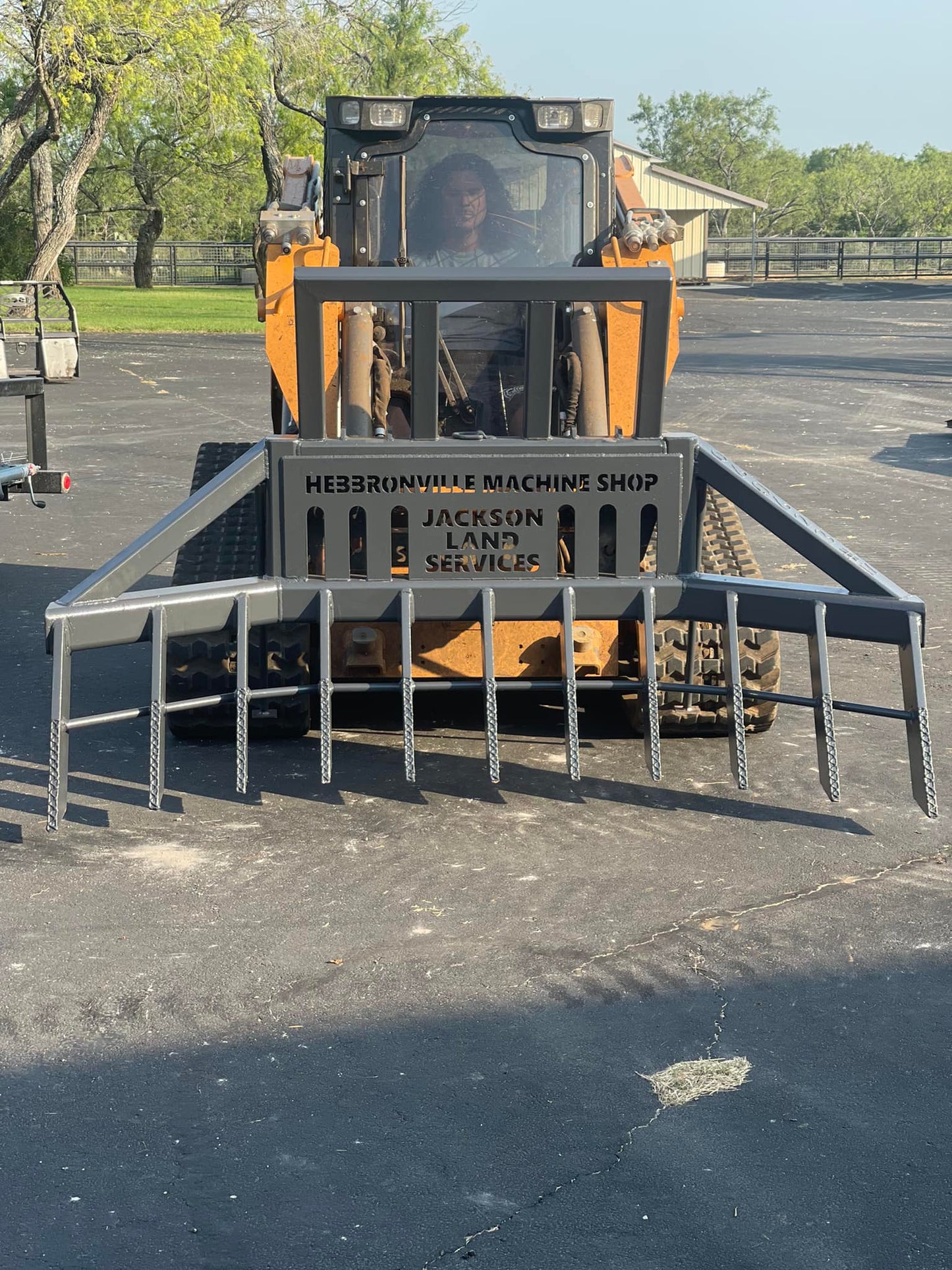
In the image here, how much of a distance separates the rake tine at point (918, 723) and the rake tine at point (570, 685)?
1126 millimetres

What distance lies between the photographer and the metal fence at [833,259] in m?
55.2

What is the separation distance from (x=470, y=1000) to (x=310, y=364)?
96.9 inches

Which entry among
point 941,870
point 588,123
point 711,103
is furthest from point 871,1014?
point 711,103

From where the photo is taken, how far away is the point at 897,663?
7352 millimetres

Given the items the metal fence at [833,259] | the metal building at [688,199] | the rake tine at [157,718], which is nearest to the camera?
the rake tine at [157,718]

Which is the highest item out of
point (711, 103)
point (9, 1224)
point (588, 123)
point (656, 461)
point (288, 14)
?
point (711, 103)

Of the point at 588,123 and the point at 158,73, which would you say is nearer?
the point at 588,123

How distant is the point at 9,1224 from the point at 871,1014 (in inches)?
85.0

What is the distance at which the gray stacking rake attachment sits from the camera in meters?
5.16

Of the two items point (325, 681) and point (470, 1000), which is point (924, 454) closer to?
point (325, 681)

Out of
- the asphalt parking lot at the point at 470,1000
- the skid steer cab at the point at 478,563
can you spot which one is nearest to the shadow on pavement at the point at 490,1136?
the asphalt parking lot at the point at 470,1000

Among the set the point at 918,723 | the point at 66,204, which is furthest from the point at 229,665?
the point at 66,204

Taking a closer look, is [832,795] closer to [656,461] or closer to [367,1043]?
[656,461]

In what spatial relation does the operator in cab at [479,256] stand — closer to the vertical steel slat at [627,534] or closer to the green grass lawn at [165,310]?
the vertical steel slat at [627,534]
